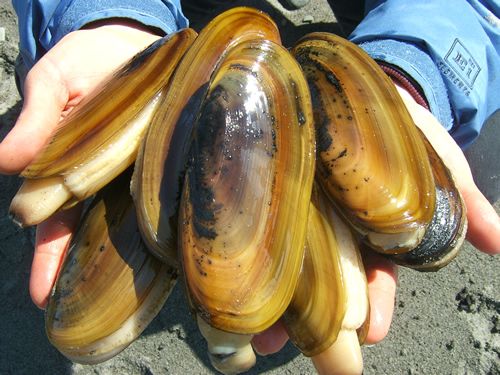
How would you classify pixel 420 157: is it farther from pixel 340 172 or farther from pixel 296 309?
pixel 296 309

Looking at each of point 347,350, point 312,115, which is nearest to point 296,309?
point 347,350

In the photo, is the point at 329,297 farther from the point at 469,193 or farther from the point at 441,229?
the point at 469,193

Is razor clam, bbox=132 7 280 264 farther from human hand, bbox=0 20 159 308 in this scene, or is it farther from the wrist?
the wrist

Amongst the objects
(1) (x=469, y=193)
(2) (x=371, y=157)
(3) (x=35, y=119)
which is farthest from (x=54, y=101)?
(1) (x=469, y=193)

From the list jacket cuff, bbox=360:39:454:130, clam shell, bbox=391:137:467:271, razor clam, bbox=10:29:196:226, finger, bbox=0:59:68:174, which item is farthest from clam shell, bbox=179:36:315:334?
jacket cuff, bbox=360:39:454:130

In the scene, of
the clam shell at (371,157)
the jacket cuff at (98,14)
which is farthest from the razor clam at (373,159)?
the jacket cuff at (98,14)

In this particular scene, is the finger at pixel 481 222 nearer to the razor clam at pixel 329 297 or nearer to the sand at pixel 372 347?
the razor clam at pixel 329 297
